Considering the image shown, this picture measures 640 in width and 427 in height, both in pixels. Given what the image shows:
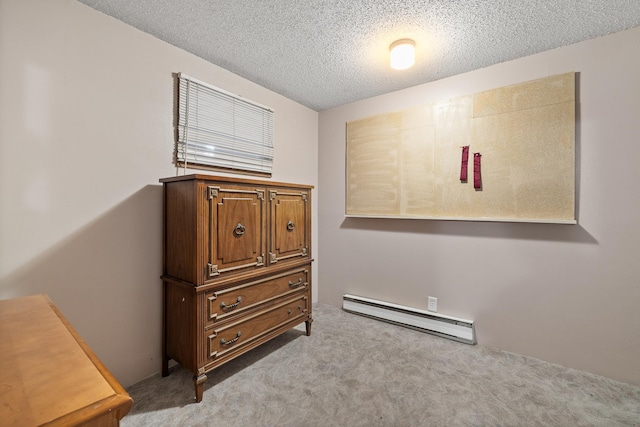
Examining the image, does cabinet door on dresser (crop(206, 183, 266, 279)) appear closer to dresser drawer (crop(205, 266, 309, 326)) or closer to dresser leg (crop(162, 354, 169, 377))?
dresser drawer (crop(205, 266, 309, 326))

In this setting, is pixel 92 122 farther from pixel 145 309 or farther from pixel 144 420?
pixel 144 420

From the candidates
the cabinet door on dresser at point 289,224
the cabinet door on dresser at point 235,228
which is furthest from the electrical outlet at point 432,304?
the cabinet door on dresser at point 235,228

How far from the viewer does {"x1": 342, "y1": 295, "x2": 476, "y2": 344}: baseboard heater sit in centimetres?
243

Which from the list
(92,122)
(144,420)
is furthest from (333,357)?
(92,122)

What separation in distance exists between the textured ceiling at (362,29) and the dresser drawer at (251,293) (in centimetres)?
178

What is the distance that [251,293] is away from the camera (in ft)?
6.58

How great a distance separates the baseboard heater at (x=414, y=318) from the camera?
2.43 metres

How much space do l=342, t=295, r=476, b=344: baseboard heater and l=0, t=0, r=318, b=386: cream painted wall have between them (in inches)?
75.6

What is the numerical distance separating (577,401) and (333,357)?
1.57 metres

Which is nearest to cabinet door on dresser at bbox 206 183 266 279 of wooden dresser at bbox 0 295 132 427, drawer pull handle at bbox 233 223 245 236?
drawer pull handle at bbox 233 223 245 236

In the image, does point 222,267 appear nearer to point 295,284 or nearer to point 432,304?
point 295,284

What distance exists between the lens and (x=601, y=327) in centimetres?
196

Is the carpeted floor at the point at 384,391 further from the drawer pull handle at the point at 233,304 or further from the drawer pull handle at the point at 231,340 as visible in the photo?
the drawer pull handle at the point at 233,304

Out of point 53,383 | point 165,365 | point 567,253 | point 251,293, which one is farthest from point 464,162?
point 165,365
